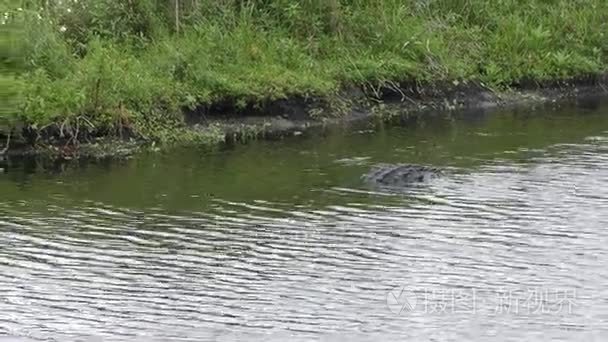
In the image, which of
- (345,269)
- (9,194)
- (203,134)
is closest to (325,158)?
(203,134)

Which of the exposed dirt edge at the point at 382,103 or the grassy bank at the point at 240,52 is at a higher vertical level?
the grassy bank at the point at 240,52

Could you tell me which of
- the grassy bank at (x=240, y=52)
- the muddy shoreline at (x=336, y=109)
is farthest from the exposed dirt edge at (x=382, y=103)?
the grassy bank at (x=240, y=52)

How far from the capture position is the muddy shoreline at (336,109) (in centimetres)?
2095

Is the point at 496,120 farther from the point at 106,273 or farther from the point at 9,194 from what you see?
the point at 106,273

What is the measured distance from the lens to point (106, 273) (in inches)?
517

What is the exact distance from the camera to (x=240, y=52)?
2492cm

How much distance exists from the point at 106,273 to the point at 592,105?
55.3 feet
